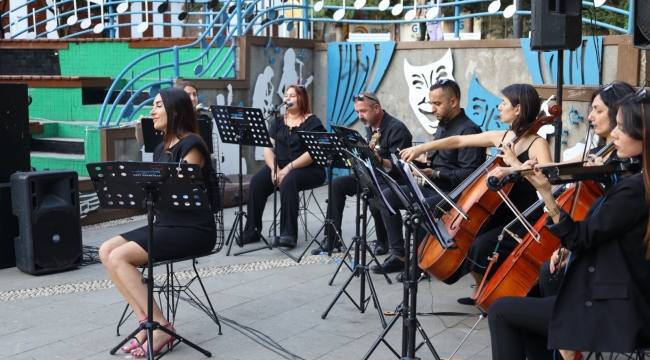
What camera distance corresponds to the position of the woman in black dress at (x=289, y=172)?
25.8 ft

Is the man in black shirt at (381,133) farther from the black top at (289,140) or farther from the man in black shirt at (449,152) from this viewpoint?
the black top at (289,140)

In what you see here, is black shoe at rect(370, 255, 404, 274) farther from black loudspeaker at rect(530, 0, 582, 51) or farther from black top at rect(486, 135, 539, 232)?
black loudspeaker at rect(530, 0, 582, 51)

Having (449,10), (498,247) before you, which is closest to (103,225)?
(498,247)

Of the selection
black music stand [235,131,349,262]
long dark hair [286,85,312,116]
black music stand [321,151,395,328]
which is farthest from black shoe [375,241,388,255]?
long dark hair [286,85,312,116]

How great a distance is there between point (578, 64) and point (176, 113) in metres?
5.69

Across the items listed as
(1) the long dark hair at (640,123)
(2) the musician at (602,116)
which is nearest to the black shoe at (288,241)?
(2) the musician at (602,116)

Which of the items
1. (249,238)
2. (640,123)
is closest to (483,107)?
(249,238)

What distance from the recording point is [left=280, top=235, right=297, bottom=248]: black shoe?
305 inches

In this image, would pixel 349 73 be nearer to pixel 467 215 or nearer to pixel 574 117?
pixel 574 117

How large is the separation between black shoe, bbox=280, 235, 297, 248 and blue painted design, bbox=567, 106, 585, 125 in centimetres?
306

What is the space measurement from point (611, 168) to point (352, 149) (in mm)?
2042

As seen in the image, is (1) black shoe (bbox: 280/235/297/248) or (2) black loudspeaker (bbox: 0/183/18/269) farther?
(1) black shoe (bbox: 280/235/297/248)

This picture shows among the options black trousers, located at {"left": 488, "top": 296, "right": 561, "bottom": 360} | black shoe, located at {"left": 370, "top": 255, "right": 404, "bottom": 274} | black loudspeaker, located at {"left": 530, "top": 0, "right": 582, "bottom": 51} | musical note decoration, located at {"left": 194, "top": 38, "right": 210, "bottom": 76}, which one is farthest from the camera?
musical note decoration, located at {"left": 194, "top": 38, "right": 210, "bottom": 76}

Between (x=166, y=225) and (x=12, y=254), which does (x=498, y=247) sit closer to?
(x=166, y=225)
